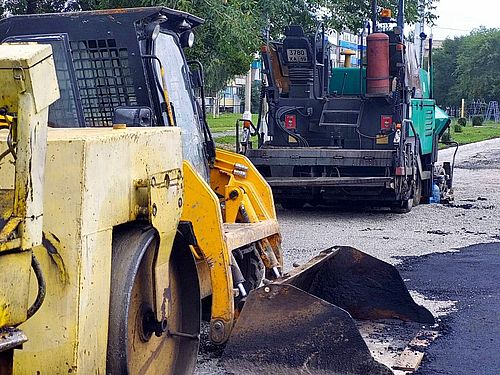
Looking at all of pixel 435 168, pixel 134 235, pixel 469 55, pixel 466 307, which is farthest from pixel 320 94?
pixel 469 55

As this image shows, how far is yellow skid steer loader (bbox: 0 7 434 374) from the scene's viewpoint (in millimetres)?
2955

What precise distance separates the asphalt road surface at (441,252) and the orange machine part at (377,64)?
192cm

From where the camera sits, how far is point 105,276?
3592mm

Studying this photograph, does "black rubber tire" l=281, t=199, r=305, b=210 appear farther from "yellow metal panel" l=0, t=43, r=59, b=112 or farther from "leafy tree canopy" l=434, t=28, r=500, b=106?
"leafy tree canopy" l=434, t=28, r=500, b=106

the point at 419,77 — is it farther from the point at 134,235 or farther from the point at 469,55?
the point at 469,55

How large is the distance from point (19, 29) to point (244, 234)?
75.7 inches

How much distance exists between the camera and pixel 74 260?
338cm

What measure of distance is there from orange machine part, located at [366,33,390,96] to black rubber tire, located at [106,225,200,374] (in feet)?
30.5

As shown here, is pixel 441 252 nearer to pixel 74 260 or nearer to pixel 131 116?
pixel 131 116

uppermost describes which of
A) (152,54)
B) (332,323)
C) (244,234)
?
(152,54)

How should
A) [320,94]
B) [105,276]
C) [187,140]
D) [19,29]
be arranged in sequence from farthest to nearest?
[320,94]
[187,140]
[19,29]
[105,276]

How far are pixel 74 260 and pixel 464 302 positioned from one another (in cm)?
515

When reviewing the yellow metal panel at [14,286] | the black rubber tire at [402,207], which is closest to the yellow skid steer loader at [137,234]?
the yellow metal panel at [14,286]

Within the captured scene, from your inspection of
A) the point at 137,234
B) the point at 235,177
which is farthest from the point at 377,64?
the point at 137,234
